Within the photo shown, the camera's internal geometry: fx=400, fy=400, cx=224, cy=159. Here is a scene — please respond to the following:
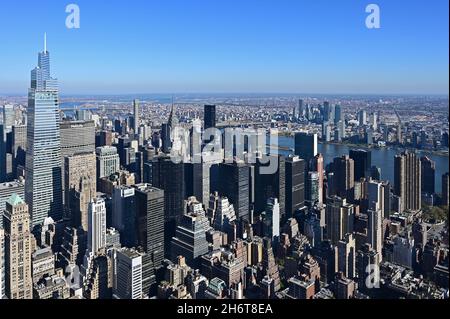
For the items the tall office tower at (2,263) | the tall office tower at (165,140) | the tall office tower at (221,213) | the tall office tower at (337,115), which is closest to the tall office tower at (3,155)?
the tall office tower at (2,263)

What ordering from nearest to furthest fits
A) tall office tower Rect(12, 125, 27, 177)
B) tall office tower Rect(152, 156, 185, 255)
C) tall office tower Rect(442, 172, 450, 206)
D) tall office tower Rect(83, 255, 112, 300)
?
1. tall office tower Rect(83, 255, 112, 300)
2. tall office tower Rect(442, 172, 450, 206)
3. tall office tower Rect(152, 156, 185, 255)
4. tall office tower Rect(12, 125, 27, 177)

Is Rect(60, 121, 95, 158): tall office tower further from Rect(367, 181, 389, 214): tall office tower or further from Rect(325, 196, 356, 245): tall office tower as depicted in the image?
Rect(367, 181, 389, 214): tall office tower

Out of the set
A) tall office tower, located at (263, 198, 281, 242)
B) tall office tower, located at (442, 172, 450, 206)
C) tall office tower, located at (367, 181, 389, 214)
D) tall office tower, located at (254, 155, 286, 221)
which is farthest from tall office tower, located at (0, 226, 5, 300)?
tall office tower, located at (442, 172, 450, 206)

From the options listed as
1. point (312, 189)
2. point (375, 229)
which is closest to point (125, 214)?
point (312, 189)

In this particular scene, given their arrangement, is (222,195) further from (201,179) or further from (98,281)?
(98,281)

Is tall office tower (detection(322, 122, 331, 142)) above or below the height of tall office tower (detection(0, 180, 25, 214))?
above

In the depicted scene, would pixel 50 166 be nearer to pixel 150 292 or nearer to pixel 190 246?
pixel 190 246

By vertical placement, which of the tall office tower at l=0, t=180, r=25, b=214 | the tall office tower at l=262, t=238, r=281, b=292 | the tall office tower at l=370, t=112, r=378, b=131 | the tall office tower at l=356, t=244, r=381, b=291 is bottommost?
the tall office tower at l=262, t=238, r=281, b=292
